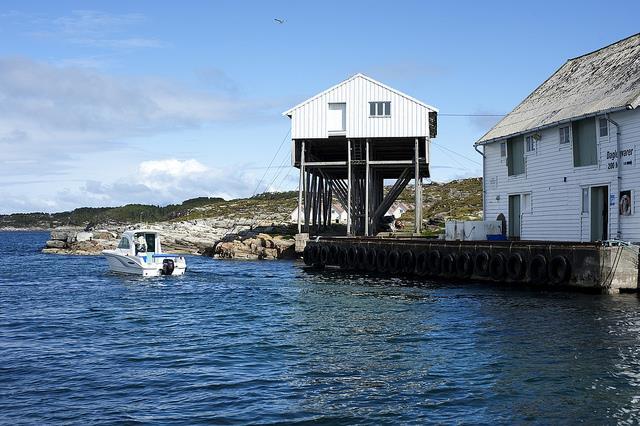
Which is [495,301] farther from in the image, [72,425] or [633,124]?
[72,425]

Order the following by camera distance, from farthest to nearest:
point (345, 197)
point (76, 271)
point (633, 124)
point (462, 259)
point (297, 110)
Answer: point (345, 197) < point (297, 110) < point (76, 271) < point (462, 259) < point (633, 124)

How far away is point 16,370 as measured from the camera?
16453 mm

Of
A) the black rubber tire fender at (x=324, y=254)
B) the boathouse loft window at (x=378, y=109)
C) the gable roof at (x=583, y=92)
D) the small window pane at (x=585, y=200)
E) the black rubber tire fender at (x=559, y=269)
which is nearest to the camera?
the black rubber tire fender at (x=559, y=269)

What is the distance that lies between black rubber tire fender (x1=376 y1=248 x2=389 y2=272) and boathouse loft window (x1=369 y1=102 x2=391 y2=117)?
13.1 meters

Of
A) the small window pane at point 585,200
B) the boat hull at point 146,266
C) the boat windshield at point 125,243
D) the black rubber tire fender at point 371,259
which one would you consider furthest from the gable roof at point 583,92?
the boat windshield at point 125,243

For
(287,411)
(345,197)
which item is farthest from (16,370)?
(345,197)

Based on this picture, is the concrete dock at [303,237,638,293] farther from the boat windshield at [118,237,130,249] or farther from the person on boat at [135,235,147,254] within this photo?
the boat windshield at [118,237,130,249]

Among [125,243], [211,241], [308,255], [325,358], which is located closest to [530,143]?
[308,255]

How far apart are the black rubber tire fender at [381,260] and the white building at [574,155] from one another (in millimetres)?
6496

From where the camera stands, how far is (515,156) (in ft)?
128

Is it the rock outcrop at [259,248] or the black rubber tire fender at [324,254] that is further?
the rock outcrop at [259,248]

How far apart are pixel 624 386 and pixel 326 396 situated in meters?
5.81

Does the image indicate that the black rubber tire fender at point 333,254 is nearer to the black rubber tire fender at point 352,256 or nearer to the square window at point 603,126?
the black rubber tire fender at point 352,256

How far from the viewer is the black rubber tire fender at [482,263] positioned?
33375 mm
